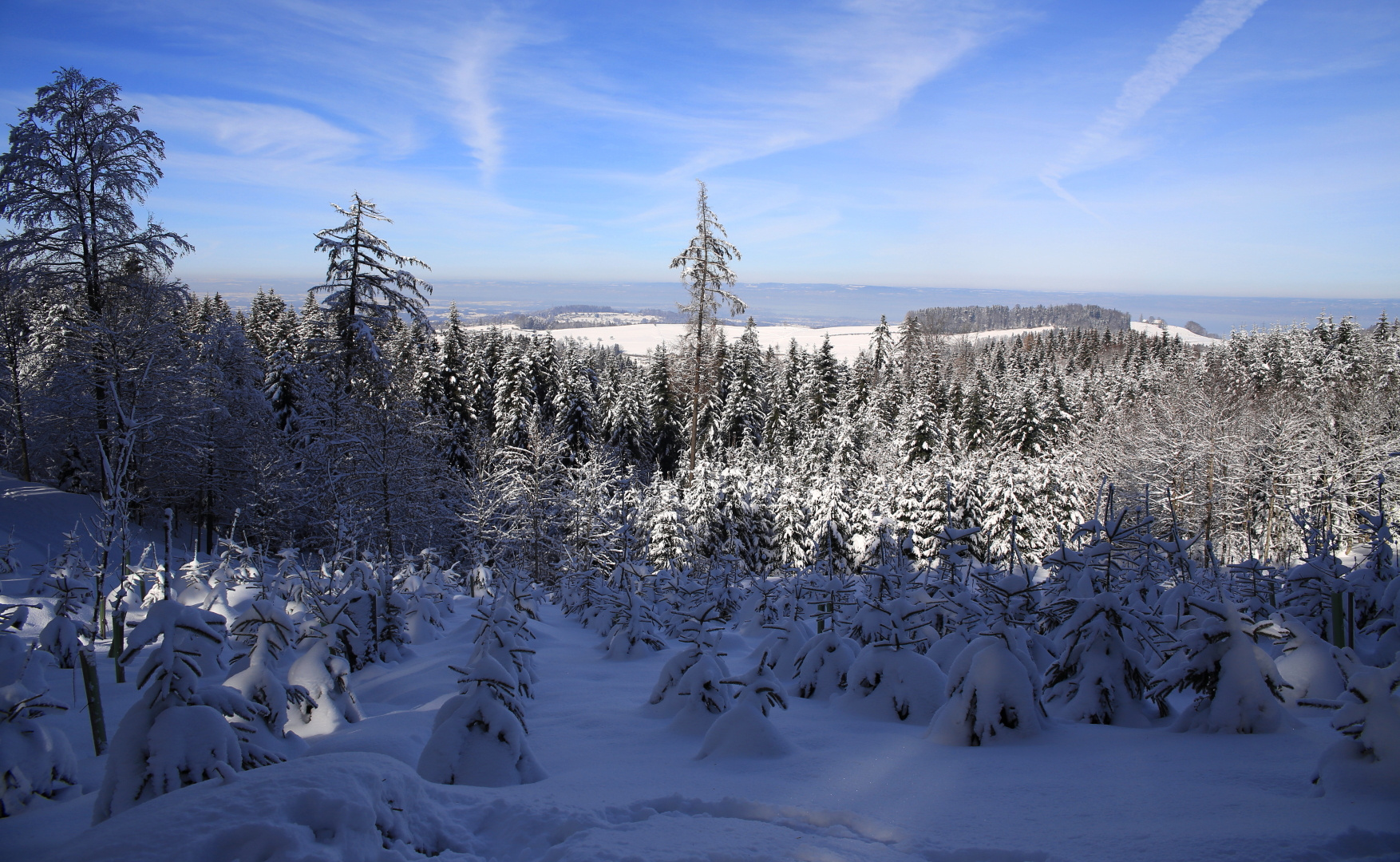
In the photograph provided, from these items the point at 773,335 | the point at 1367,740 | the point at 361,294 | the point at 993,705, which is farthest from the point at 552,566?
the point at 773,335

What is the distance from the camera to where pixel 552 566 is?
69.5ft

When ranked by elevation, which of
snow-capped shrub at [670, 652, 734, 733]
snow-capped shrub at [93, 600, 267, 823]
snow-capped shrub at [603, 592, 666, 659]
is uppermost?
snow-capped shrub at [93, 600, 267, 823]

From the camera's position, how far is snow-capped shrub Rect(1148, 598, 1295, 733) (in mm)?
3625

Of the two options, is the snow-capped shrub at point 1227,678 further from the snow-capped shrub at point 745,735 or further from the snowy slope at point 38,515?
the snowy slope at point 38,515

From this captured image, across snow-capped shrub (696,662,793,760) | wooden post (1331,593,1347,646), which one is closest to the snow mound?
snow-capped shrub (696,662,793,760)

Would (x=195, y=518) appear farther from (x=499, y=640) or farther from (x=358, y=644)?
(x=499, y=640)

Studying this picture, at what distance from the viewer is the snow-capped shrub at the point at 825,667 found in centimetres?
545

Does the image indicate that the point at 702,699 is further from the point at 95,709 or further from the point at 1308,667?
the point at 95,709

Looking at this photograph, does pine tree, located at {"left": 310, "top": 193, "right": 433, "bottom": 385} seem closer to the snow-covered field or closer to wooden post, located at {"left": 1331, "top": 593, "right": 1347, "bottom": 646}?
wooden post, located at {"left": 1331, "top": 593, "right": 1347, "bottom": 646}

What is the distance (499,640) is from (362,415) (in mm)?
14015

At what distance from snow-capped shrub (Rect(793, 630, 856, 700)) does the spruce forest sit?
3 cm

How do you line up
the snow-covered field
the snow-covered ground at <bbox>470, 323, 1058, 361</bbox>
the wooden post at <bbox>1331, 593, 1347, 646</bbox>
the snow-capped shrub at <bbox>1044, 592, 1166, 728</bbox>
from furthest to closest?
the snow-covered field < the snow-covered ground at <bbox>470, 323, 1058, 361</bbox> < the wooden post at <bbox>1331, 593, 1347, 646</bbox> < the snow-capped shrub at <bbox>1044, 592, 1166, 728</bbox>

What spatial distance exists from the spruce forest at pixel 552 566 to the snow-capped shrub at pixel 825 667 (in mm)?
28

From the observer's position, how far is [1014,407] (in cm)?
3669
